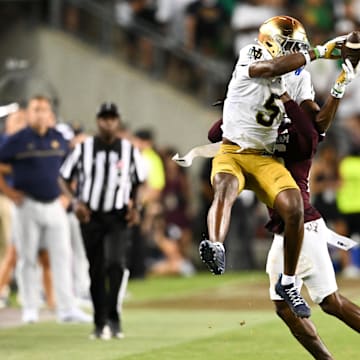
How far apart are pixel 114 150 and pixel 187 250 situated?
895cm

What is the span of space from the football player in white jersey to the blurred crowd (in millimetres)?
9558

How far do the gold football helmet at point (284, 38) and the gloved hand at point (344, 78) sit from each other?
0.37 metres

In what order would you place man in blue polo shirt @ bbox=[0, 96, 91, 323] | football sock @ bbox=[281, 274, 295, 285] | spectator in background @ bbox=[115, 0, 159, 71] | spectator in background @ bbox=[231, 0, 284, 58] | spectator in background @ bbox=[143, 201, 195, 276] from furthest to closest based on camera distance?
1. spectator in background @ bbox=[115, 0, 159, 71]
2. spectator in background @ bbox=[231, 0, 284, 58]
3. spectator in background @ bbox=[143, 201, 195, 276]
4. man in blue polo shirt @ bbox=[0, 96, 91, 323]
5. football sock @ bbox=[281, 274, 295, 285]

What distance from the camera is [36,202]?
45.7 ft

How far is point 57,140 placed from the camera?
45.9 feet

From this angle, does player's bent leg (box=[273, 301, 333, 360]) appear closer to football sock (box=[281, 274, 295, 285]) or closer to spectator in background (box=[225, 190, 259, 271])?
football sock (box=[281, 274, 295, 285])

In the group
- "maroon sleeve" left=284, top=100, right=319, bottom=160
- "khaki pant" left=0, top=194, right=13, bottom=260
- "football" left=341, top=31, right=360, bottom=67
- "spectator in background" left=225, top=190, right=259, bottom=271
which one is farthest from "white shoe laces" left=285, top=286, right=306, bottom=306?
"spectator in background" left=225, top=190, right=259, bottom=271

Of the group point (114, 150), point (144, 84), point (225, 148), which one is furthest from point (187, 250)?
point (225, 148)

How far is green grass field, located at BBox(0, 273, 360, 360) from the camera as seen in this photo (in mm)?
10570

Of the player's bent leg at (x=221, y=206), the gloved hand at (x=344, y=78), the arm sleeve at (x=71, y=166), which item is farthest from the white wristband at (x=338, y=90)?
the arm sleeve at (x=71, y=166)

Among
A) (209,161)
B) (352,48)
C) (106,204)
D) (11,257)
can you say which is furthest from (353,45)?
(209,161)

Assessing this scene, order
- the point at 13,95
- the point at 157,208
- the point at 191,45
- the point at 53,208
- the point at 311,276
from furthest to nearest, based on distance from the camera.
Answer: the point at 191,45
the point at 157,208
the point at 13,95
the point at 53,208
the point at 311,276

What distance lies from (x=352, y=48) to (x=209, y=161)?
1212cm

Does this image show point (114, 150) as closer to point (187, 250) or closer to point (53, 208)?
point (53, 208)
